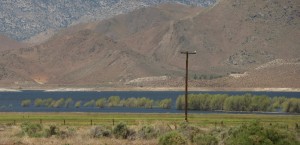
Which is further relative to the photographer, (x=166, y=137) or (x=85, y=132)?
(x=85, y=132)

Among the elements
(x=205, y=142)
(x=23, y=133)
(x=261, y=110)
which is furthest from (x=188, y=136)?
(x=261, y=110)

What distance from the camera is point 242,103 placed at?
154 metres

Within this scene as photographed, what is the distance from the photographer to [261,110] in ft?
489

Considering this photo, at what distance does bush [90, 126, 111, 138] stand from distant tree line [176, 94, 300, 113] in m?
81.4

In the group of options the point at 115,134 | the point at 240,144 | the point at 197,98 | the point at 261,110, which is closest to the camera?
the point at 240,144

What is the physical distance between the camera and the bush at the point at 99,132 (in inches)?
2746

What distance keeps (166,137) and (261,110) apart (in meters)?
92.5

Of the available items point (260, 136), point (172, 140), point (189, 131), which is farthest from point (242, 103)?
point (260, 136)

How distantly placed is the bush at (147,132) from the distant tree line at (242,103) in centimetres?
7991

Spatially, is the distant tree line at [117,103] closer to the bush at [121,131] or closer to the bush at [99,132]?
the bush at [121,131]

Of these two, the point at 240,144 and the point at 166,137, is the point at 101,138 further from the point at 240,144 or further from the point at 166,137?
the point at 240,144

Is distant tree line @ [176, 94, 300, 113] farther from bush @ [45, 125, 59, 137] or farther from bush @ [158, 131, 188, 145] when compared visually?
bush @ [158, 131, 188, 145]

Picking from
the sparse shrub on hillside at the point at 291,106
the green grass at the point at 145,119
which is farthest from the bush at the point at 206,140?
the sparse shrub on hillside at the point at 291,106

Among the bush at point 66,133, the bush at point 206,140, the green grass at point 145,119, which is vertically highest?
the green grass at point 145,119
